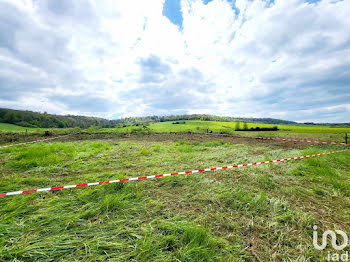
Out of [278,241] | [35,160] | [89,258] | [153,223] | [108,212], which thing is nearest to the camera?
[89,258]

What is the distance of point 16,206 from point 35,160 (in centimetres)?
449

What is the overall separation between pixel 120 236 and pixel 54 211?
5.91 feet

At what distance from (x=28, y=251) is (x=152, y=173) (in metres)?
3.71

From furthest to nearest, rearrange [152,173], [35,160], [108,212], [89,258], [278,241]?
1. [35,160]
2. [152,173]
3. [108,212]
4. [278,241]
5. [89,258]

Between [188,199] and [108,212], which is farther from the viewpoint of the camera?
[188,199]

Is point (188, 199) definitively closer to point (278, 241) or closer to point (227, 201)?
point (227, 201)

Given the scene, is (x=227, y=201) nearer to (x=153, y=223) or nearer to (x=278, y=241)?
(x=278, y=241)

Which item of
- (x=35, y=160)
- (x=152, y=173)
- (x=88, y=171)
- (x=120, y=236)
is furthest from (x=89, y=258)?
(x=35, y=160)

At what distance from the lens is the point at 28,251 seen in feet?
7.00

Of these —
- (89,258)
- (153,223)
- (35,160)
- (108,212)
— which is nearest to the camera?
(89,258)

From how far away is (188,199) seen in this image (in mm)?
3707

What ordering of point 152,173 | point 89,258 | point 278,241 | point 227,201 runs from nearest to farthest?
point 89,258 < point 278,241 < point 227,201 < point 152,173

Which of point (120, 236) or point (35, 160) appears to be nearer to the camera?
point (120, 236)

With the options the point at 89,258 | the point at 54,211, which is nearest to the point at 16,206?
the point at 54,211
